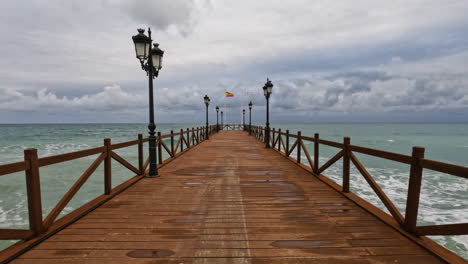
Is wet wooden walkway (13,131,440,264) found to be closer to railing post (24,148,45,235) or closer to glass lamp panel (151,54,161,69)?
railing post (24,148,45,235)

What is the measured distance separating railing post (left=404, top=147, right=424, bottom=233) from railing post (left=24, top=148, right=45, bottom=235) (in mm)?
5182

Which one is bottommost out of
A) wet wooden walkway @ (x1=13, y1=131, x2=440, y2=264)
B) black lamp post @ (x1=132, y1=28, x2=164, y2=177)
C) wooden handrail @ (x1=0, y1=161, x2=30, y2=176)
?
wet wooden walkway @ (x1=13, y1=131, x2=440, y2=264)

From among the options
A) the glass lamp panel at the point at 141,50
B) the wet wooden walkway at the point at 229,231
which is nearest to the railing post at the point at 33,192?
the wet wooden walkway at the point at 229,231

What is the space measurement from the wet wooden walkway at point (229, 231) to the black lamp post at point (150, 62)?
151 centimetres

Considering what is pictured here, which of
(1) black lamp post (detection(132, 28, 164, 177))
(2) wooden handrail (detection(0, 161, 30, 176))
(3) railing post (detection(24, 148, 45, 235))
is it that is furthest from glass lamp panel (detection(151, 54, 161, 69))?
(2) wooden handrail (detection(0, 161, 30, 176))

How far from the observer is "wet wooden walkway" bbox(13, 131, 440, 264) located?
9.31ft

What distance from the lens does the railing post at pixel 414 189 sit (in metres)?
3.21

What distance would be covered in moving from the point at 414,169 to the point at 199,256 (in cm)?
316

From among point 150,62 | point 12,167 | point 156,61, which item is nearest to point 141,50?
point 150,62

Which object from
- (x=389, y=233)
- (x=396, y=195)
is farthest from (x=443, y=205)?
(x=389, y=233)

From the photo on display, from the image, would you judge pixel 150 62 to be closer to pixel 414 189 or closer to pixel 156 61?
pixel 156 61

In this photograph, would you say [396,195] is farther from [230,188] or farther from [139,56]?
[139,56]

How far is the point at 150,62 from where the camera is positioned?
6910mm

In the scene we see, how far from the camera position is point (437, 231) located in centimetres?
291
